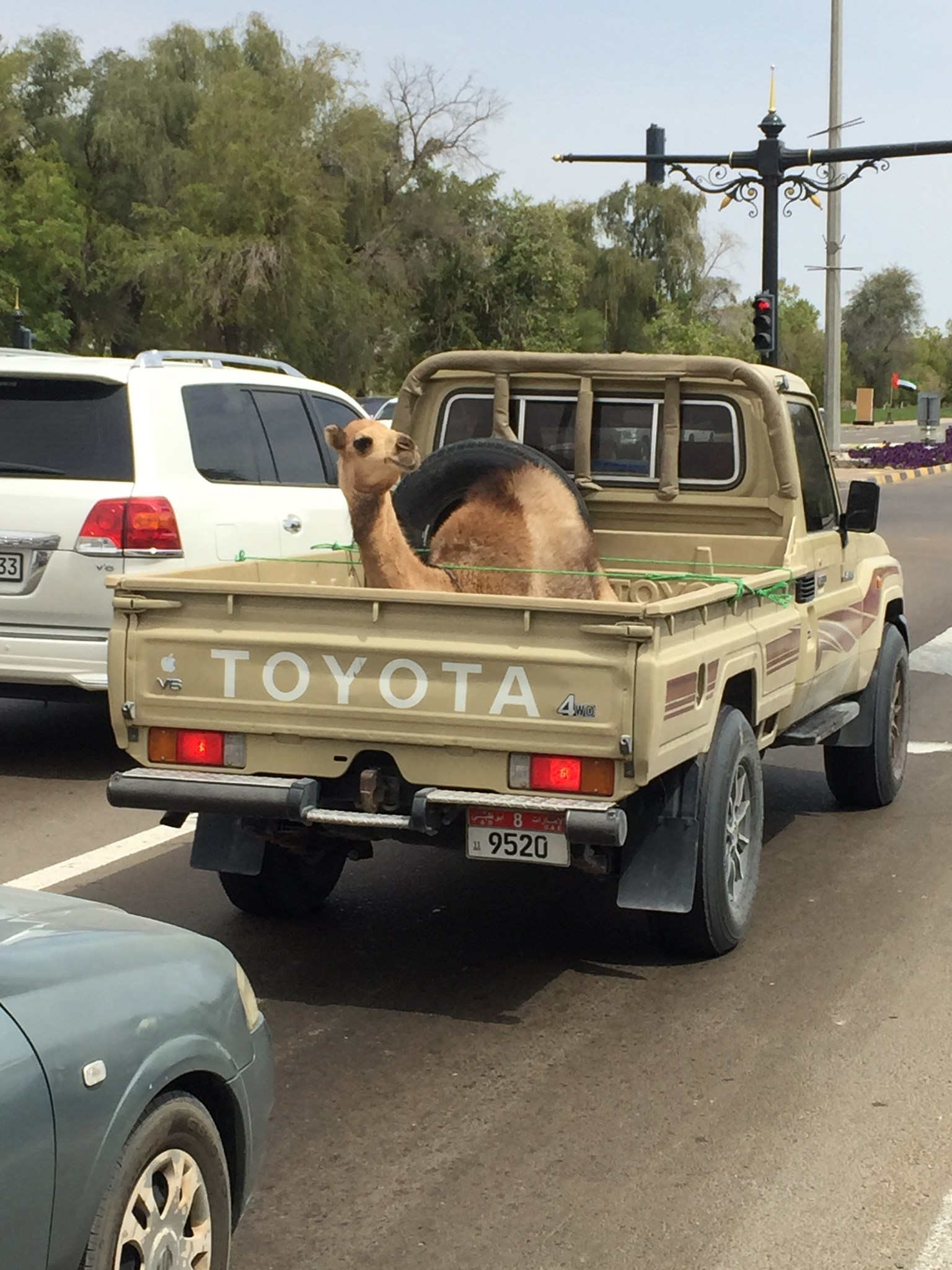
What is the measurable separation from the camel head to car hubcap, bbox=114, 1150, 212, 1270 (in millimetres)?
3412


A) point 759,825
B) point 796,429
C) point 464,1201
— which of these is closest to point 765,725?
point 759,825

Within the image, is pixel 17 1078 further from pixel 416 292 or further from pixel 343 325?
pixel 416 292

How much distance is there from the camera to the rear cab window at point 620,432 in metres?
7.71

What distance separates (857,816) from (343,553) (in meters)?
2.82

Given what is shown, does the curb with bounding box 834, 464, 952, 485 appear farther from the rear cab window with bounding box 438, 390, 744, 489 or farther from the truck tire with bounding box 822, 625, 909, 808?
the rear cab window with bounding box 438, 390, 744, 489

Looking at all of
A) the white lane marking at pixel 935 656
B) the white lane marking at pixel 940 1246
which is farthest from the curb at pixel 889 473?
the white lane marking at pixel 940 1246

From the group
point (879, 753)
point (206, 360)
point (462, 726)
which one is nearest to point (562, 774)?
point (462, 726)

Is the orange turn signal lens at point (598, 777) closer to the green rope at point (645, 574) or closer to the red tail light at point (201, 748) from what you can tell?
the green rope at point (645, 574)

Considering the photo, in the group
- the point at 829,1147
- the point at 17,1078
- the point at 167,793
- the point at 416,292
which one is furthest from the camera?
the point at 416,292

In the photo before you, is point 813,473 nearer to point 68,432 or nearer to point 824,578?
point 824,578

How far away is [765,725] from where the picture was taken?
6.92m

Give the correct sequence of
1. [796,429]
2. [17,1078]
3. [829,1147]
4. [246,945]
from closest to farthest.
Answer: [17,1078] < [829,1147] < [246,945] < [796,429]

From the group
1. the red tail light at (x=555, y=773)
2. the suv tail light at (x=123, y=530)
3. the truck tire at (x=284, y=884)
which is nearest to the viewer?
the red tail light at (x=555, y=773)

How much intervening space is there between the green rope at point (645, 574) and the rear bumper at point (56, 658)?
1.40m
